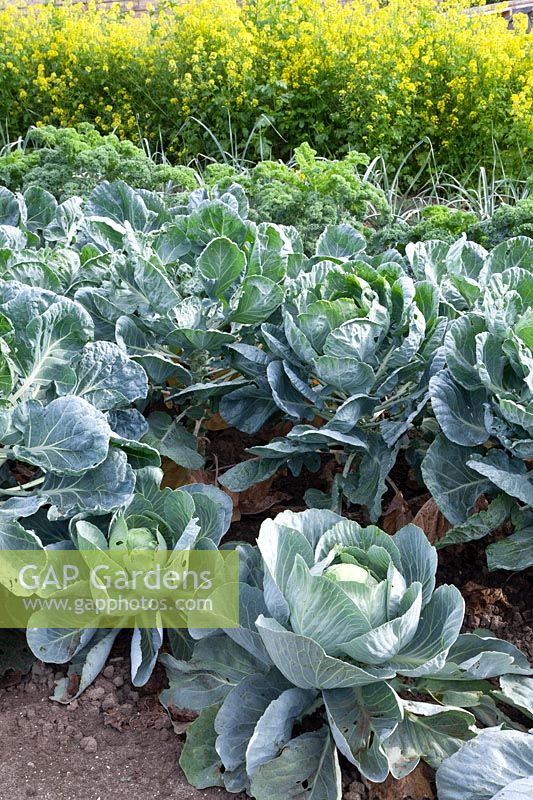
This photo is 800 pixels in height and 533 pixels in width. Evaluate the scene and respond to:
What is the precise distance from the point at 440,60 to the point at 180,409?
4431mm

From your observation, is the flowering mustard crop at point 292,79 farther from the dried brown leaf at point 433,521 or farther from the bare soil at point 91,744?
the bare soil at point 91,744

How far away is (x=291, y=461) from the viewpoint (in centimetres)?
220

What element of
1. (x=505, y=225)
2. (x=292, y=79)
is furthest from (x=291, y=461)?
(x=292, y=79)

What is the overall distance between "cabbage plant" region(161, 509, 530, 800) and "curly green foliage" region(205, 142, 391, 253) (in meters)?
2.18

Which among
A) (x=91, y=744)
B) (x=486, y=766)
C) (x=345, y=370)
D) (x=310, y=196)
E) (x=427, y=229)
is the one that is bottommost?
(x=91, y=744)

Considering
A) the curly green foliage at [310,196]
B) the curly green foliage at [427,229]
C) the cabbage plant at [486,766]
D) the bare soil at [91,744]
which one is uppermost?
the curly green foliage at [310,196]

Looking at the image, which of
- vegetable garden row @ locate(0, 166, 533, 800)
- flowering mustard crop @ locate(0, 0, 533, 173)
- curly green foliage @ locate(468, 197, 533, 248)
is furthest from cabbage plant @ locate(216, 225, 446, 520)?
flowering mustard crop @ locate(0, 0, 533, 173)

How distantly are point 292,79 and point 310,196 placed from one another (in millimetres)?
2832

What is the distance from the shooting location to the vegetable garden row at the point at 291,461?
1544 millimetres

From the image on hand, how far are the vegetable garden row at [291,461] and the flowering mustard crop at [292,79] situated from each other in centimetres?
346

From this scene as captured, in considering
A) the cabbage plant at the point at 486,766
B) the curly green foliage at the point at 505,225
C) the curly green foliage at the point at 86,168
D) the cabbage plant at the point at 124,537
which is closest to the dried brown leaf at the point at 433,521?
the cabbage plant at the point at 124,537

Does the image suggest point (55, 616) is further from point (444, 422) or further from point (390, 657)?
point (444, 422)

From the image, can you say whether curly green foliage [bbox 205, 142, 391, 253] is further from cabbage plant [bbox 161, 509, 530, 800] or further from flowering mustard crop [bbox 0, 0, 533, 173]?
cabbage plant [bbox 161, 509, 530, 800]

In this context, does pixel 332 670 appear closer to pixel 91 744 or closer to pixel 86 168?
pixel 91 744
